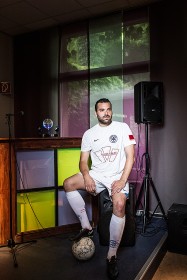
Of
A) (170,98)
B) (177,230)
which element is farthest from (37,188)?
(170,98)

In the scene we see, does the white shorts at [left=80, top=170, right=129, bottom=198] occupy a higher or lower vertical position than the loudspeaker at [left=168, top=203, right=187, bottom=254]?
higher

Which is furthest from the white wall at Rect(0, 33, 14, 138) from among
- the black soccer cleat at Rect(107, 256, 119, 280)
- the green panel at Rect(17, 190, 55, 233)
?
the black soccer cleat at Rect(107, 256, 119, 280)

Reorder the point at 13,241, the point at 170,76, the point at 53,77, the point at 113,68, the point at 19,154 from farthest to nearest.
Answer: the point at 53,77 → the point at 113,68 → the point at 170,76 → the point at 19,154 → the point at 13,241

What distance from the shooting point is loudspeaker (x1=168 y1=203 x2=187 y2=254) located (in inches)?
103

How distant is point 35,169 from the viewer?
9.61ft

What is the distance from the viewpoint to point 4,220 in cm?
263

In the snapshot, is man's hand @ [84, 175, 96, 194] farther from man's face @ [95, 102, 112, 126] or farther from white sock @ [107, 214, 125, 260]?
man's face @ [95, 102, 112, 126]

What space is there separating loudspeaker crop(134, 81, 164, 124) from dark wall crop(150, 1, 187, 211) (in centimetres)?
40

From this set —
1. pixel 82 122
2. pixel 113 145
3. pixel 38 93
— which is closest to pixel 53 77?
pixel 38 93

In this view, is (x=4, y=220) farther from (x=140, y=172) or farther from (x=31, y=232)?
(x=140, y=172)

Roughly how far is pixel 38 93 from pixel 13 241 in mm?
2697

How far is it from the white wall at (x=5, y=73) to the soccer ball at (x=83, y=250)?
2.83 metres

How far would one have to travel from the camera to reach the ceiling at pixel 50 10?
3.60 m

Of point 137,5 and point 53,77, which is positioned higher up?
point 137,5
